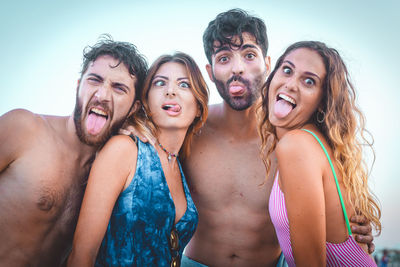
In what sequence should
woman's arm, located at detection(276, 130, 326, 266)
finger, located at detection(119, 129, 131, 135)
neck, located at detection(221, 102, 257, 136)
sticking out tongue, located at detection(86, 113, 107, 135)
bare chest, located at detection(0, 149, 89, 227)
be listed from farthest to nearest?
neck, located at detection(221, 102, 257, 136), sticking out tongue, located at detection(86, 113, 107, 135), finger, located at detection(119, 129, 131, 135), bare chest, located at detection(0, 149, 89, 227), woman's arm, located at detection(276, 130, 326, 266)

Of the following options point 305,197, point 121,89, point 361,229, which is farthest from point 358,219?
point 121,89

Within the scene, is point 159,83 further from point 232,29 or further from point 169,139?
point 232,29

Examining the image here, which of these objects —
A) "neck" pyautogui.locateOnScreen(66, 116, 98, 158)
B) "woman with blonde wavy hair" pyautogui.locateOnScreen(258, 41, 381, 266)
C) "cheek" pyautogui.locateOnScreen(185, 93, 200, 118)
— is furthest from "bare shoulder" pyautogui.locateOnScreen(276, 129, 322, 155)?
"neck" pyautogui.locateOnScreen(66, 116, 98, 158)

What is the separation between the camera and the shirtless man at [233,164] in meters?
3.71

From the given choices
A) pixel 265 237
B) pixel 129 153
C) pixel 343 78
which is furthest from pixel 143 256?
pixel 343 78

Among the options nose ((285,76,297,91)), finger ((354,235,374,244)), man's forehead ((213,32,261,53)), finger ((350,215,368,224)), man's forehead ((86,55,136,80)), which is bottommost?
finger ((354,235,374,244))

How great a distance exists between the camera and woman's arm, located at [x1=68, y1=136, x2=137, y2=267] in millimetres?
2402

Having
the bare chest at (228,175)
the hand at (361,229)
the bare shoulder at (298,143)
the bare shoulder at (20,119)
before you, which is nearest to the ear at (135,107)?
the bare shoulder at (20,119)

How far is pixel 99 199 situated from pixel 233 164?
77.4 inches

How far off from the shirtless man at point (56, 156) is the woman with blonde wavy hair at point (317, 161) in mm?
1707

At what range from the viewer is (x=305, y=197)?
82.3 inches

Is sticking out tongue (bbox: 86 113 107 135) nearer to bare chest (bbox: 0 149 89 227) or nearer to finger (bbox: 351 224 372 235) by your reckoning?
bare chest (bbox: 0 149 89 227)

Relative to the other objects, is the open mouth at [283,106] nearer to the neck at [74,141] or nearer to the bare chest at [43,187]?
the neck at [74,141]

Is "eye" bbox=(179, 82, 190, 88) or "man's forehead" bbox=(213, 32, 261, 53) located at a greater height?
"man's forehead" bbox=(213, 32, 261, 53)
